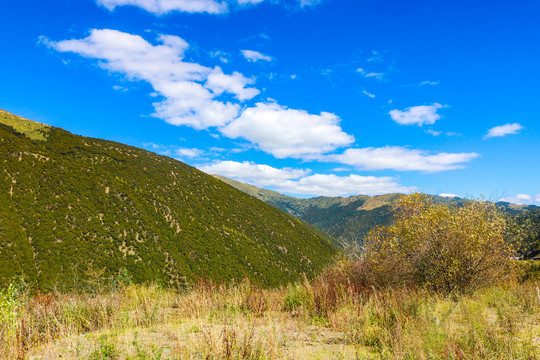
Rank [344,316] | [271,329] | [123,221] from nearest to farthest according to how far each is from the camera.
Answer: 1. [271,329]
2. [344,316]
3. [123,221]

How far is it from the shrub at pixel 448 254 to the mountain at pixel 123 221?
718 cm

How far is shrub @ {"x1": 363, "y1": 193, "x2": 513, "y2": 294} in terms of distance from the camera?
9.48 meters

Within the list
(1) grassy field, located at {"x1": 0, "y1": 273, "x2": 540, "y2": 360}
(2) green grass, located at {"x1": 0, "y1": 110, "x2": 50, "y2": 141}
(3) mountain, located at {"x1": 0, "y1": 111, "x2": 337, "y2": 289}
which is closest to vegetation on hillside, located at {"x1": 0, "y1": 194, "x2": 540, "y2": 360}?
(1) grassy field, located at {"x1": 0, "y1": 273, "x2": 540, "y2": 360}

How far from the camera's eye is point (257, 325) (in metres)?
5.43

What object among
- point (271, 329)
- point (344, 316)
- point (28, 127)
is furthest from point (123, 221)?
point (28, 127)

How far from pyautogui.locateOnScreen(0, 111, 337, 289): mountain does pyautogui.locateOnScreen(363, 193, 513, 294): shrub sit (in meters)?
7.18

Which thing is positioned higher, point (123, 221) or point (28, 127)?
point (28, 127)

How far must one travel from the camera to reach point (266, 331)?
484cm

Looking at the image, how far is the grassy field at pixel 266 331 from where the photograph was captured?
380cm

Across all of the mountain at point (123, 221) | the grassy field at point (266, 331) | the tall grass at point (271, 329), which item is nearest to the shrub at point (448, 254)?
the tall grass at point (271, 329)

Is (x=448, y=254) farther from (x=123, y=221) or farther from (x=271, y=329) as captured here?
(x=123, y=221)

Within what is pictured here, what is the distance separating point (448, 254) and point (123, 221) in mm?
47835

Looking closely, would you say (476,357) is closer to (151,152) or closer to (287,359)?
(287,359)

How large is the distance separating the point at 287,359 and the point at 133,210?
2054 inches
